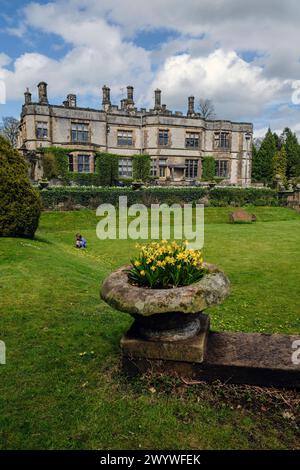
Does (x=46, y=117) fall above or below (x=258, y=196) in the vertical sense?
above

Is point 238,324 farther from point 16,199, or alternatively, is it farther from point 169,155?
point 169,155

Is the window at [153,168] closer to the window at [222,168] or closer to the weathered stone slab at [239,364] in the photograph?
the window at [222,168]

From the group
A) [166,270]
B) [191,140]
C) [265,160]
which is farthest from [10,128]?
[166,270]

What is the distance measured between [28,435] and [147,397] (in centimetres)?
127

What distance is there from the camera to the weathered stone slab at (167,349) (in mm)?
3820

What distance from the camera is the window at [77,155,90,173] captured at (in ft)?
130

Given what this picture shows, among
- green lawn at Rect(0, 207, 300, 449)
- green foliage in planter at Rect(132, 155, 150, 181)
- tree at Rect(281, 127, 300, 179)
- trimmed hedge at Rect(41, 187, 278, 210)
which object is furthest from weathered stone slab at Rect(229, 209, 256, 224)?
tree at Rect(281, 127, 300, 179)

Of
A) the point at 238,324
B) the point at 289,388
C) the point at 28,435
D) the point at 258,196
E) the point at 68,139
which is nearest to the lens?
the point at 28,435

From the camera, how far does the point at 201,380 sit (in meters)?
3.85

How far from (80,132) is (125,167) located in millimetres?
7159

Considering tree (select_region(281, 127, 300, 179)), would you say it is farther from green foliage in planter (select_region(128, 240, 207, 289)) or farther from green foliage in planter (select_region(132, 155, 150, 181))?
green foliage in planter (select_region(128, 240, 207, 289))

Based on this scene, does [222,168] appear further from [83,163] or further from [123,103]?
[83,163]
